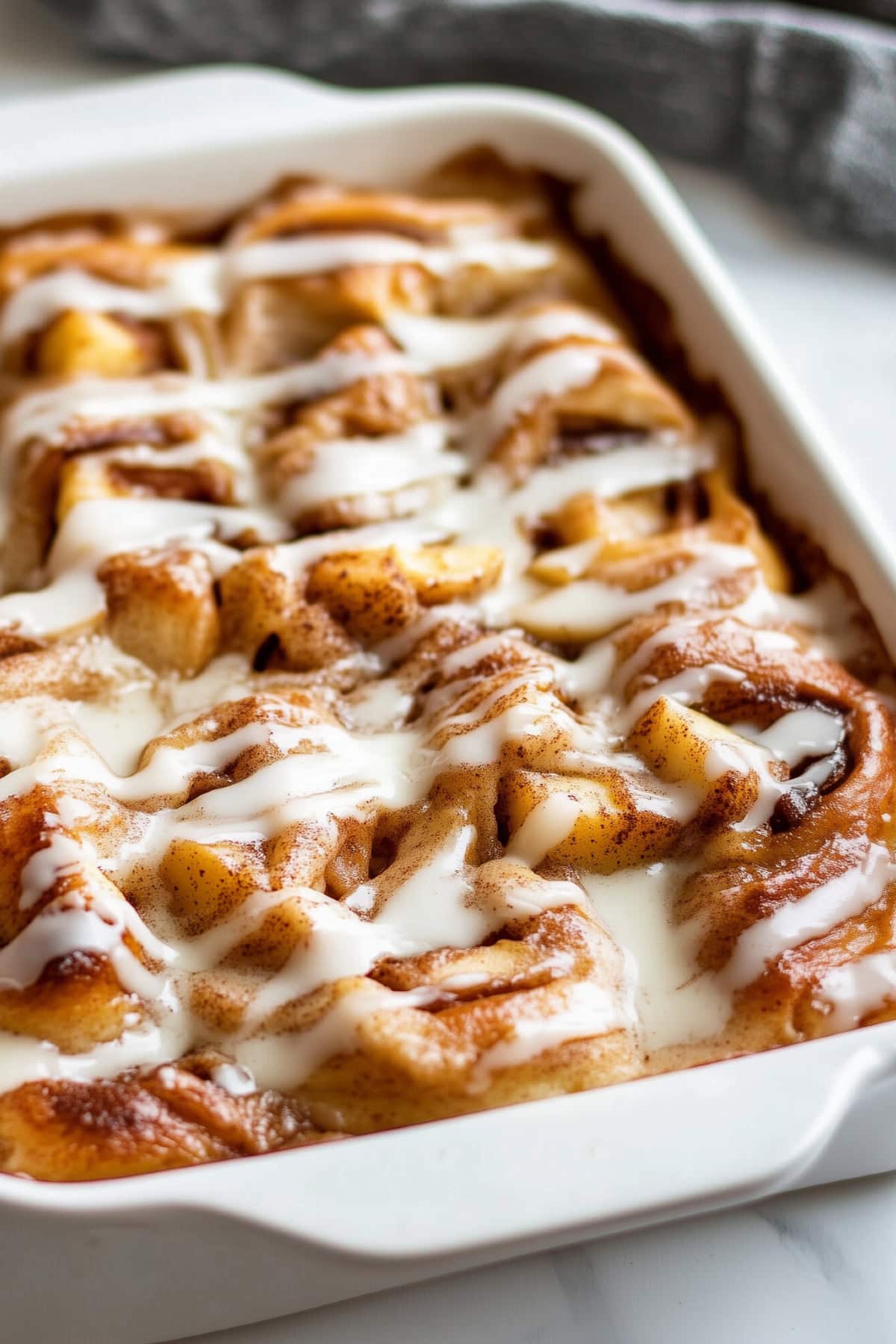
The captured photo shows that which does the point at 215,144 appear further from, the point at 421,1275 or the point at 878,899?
the point at 421,1275

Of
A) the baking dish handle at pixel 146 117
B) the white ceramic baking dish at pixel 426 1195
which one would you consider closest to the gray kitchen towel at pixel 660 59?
the baking dish handle at pixel 146 117

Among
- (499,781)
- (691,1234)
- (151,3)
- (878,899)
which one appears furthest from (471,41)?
(691,1234)

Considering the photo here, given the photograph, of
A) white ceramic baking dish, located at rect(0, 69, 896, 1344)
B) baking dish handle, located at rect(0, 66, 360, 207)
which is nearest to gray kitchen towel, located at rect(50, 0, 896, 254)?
baking dish handle, located at rect(0, 66, 360, 207)

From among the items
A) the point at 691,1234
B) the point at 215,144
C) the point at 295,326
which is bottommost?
the point at 691,1234

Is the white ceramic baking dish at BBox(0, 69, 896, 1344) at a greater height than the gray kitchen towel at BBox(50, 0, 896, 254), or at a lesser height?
lesser

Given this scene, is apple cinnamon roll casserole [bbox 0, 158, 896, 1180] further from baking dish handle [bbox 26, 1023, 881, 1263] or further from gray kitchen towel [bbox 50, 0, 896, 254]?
gray kitchen towel [bbox 50, 0, 896, 254]

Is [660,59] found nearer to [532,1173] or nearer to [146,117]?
[146,117]

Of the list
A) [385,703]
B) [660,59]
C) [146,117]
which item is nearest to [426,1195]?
[385,703]

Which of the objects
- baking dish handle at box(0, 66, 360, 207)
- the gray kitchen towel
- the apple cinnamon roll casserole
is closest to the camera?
the apple cinnamon roll casserole
